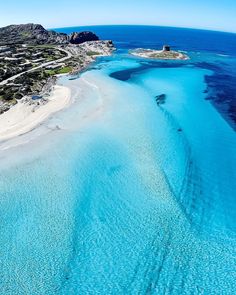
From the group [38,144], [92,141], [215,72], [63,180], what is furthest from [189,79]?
[63,180]

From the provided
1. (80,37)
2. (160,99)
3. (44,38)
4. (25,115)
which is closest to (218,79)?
(160,99)

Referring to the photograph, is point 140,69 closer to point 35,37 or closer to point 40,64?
point 40,64

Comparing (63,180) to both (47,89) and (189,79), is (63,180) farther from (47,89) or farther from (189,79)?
(189,79)

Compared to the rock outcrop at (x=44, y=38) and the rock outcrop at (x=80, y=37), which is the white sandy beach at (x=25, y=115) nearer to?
the rock outcrop at (x=80, y=37)

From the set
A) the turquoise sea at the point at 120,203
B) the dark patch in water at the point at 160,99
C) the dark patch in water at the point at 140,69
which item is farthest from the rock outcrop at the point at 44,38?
the turquoise sea at the point at 120,203

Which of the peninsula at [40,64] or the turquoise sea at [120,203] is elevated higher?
the turquoise sea at [120,203]

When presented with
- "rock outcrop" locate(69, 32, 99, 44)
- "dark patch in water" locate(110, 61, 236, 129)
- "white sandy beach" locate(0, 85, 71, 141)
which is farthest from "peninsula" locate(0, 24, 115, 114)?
"dark patch in water" locate(110, 61, 236, 129)

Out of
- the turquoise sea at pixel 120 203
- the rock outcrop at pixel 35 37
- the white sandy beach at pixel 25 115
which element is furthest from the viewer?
the rock outcrop at pixel 35 37
